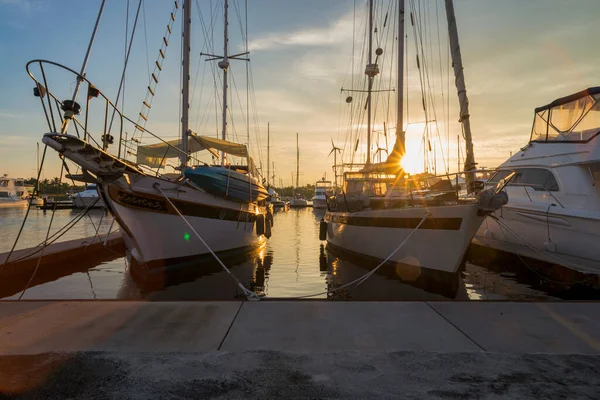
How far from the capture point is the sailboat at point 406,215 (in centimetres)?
871

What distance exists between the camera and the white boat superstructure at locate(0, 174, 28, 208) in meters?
69.2

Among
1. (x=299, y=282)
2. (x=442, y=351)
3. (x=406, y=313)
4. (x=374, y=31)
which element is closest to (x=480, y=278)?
(x=299, y=282)

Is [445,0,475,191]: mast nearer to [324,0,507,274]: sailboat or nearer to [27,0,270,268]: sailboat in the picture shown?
[324,0,507,274]: sailboat

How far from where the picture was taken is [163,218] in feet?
34.3

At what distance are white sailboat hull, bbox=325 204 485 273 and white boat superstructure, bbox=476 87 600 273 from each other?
1.23 metres

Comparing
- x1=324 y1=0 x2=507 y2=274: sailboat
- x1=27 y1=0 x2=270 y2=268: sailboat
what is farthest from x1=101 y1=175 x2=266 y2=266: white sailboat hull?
x1=324 y1=0 x2=507 y2=274: sailboat

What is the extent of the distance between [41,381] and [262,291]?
21.9ft

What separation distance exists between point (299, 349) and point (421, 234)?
6.54 metres

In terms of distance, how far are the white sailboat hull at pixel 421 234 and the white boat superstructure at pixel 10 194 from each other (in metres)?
76.4

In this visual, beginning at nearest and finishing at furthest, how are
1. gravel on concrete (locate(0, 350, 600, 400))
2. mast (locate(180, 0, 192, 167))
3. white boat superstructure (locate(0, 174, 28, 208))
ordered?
gravel on concrete (locate(0, 350, 600, 400)) → mast (locate(180, 0, 192, 167)) → white boat superstructure (locate(0, 174, 28, 208))

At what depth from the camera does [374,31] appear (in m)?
24.7

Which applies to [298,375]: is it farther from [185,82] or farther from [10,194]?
[10,194]

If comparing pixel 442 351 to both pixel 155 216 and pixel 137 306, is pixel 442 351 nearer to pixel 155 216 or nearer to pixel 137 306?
pixel 137 306

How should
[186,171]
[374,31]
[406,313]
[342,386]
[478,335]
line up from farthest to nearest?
[374,31] → [186,171] → [406,313] → [478,335] → [342,386]
